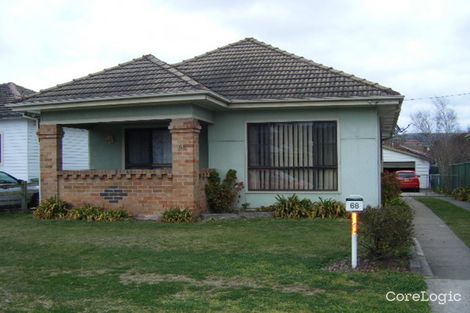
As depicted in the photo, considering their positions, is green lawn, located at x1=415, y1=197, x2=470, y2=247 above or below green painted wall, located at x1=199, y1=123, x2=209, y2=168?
below

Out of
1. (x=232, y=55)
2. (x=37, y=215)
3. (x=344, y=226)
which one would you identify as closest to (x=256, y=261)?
(x=344, y=226)

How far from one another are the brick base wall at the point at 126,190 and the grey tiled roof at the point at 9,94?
8.39 metres

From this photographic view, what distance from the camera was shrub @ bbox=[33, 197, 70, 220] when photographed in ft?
48.8

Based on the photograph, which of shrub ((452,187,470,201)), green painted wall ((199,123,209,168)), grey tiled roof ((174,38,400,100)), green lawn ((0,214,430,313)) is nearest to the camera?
green lawn ((0,214,430,313))

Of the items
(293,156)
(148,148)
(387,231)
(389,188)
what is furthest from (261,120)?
(387,231)

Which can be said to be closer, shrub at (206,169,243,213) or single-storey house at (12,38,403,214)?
single-storey house at (12,38,403,214)

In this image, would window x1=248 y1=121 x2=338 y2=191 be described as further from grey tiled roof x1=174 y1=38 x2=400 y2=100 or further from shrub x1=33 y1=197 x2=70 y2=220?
shrub x1=33 y1=197 x2=70 y2=220

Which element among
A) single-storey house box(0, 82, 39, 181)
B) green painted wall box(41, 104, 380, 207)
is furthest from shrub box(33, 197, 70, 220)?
single-storey house box(0, 82, 39, 181)

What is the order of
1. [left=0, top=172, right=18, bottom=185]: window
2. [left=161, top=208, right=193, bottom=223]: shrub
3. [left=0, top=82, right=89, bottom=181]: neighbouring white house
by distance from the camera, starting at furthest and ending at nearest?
[left=0, top=82, right=89, bottom=181]: neighbouring white house, [left=0, top=172, right=18, bottom=185]: window, [left=161, top=208, right=193, bottom=223]: shrub

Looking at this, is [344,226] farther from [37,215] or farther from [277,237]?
[37,215]

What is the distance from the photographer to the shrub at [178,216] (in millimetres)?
13711

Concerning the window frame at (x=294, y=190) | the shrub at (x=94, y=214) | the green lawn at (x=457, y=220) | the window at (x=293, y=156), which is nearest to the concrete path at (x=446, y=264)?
the green lawn at (x=457, y=220)

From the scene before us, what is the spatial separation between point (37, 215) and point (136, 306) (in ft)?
32.6

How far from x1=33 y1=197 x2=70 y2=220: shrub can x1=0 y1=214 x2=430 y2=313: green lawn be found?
2.65 m
